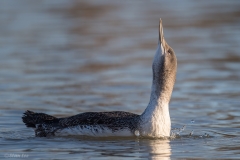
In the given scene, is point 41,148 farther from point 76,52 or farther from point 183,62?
point 76,52

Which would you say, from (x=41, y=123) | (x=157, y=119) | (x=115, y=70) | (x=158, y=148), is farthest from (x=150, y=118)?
(x=115, y=70)

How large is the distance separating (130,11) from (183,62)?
10412 millimetres

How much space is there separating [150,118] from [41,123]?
198cm

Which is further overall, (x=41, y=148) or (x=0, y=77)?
(x=0, y=77)

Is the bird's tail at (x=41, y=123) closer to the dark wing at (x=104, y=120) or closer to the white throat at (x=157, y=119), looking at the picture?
the dark wing at (x=104, y=120)

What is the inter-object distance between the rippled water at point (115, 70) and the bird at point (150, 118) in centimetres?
18

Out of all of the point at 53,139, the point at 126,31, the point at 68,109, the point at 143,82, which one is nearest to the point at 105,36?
the point at 126,31

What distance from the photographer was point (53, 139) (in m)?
11.7

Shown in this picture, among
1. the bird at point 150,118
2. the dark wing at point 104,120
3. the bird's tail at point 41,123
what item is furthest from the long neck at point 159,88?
the bird's tail at point 41,123

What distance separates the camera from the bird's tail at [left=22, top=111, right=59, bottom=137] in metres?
11.9

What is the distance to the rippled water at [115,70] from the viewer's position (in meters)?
11.3

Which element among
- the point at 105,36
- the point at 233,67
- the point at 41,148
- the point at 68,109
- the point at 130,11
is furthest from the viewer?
the point at 130,11

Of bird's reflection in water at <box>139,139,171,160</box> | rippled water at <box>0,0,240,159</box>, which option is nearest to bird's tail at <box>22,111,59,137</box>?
rippled water at <box>0,0,240,159</box>

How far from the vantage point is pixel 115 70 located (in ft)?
62.1
